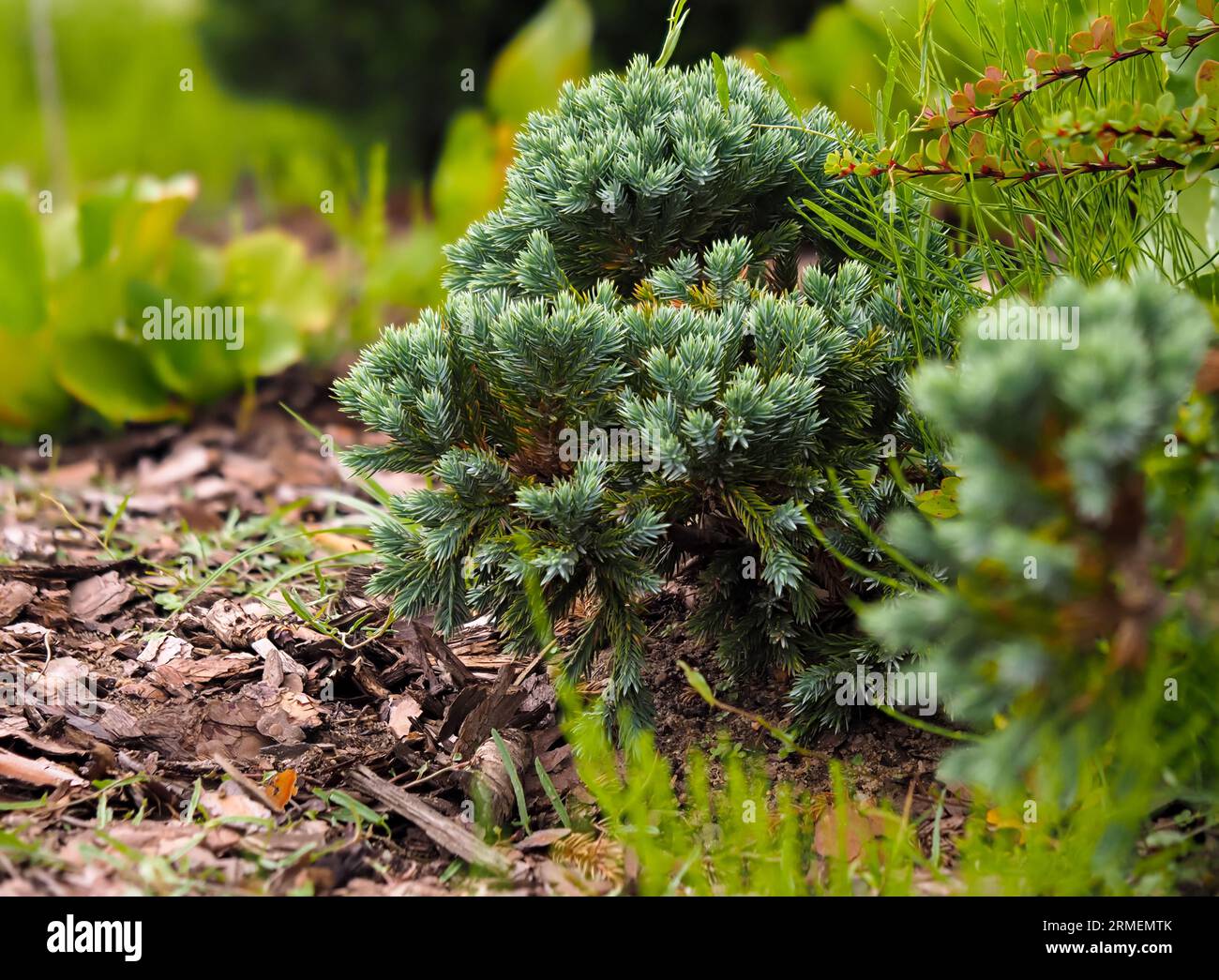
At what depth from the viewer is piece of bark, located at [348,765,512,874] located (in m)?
1.69

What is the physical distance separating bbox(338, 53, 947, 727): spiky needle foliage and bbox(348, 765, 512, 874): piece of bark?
30 centimetres

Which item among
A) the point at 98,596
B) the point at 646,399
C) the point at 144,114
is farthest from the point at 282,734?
the point at 144,114

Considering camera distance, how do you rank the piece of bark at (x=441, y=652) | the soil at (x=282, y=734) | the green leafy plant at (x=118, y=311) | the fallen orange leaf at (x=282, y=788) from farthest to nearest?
the green leafy plant at (x=118, y=311) → the piece of bark at (x=441, y=652) → the fallen orange leaf at (x=282, y=788) → the soil at (x=282, y=734)

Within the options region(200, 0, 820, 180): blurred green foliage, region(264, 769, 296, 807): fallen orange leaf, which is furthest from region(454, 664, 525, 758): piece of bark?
region(200, 0, 820, 180): blurred green foliage

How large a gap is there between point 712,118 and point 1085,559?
3.44 feet

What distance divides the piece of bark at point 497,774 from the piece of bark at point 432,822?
65 mm

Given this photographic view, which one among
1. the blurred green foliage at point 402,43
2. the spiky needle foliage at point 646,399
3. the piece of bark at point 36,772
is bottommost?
the piece of bark at point 36,772

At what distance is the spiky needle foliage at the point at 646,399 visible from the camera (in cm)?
171

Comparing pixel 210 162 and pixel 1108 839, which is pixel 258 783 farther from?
pixel 210 162

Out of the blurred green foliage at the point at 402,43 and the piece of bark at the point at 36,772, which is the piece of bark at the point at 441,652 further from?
the blurred green foliage at the point at 402,43

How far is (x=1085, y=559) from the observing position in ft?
4.07

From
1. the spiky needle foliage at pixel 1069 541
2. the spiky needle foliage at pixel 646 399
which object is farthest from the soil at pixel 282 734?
the spiky needle foliage at pixel 1069 541

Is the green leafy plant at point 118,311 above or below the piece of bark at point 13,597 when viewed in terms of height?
above
